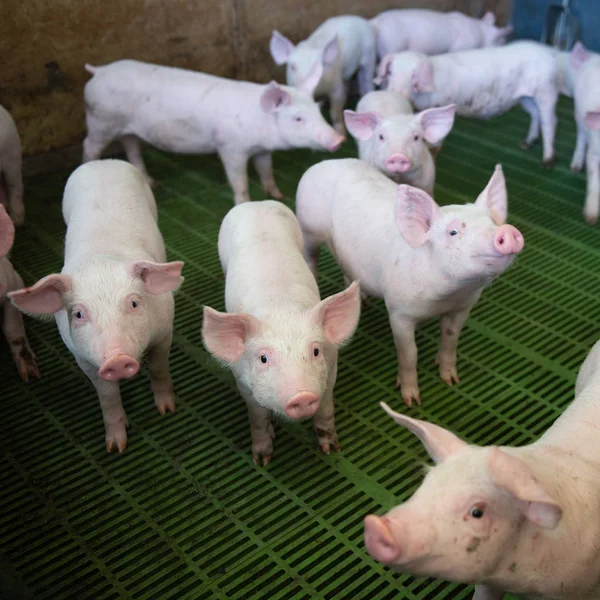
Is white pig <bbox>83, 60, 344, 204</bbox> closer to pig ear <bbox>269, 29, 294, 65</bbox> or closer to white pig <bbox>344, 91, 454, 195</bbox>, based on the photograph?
white pig <bbox>344, 91, 454, 195</bbox>

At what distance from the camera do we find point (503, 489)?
5.48 feet

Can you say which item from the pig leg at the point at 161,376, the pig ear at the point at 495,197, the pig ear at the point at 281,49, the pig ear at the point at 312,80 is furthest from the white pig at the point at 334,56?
the pig leg at the point at 161,376

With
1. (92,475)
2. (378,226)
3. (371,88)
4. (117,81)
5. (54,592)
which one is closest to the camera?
(54,592)

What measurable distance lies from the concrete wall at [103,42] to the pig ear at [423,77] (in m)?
1.77

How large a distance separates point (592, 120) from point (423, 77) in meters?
1.49

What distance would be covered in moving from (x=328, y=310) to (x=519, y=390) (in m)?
1.33

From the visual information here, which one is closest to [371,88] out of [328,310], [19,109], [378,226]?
[19,109]

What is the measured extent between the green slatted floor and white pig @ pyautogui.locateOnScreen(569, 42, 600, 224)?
411 mm

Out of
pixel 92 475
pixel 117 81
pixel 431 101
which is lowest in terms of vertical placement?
pixel 92 475

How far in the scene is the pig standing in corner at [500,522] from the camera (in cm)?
160

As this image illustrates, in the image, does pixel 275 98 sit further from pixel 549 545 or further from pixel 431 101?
pixel 549 545

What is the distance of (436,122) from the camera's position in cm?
425

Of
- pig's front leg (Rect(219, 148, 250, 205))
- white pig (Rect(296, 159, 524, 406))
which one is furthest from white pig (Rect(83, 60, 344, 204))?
white pig (Rect(296, 159, 524, 406))

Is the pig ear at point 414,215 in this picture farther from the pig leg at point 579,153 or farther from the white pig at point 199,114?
the pig leg at point 579,153
